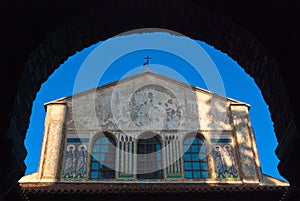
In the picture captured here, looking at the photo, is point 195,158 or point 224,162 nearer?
point 224,162

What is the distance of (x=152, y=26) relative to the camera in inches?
227

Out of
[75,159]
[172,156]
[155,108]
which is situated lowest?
[75,159]

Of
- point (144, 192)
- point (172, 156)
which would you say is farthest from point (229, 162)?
point (144, 192)

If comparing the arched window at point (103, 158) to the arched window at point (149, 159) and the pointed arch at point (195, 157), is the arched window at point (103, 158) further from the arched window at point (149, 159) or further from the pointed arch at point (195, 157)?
the pointed arch at point (195, 157)

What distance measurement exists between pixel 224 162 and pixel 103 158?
4065 millimetres

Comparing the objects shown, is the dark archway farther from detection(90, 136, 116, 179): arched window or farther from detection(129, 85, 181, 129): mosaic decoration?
detection(129, 85, 181, 129): mosaic decoration

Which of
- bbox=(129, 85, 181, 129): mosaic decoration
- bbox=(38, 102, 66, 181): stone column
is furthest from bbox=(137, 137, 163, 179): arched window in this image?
bbox=(38, 102, 66, 181): stone column

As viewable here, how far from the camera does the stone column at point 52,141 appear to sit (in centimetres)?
1251

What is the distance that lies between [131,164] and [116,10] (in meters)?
8.34

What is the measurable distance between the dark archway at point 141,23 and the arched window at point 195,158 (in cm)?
793

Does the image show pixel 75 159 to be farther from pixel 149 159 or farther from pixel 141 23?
pixel 141 23

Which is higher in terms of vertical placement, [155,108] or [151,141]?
[155,108]

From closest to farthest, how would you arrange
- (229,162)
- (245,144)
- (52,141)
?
1. (229,162)
2. (52,141)
3. (245,144)

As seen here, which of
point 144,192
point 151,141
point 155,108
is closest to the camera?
point 144,192
